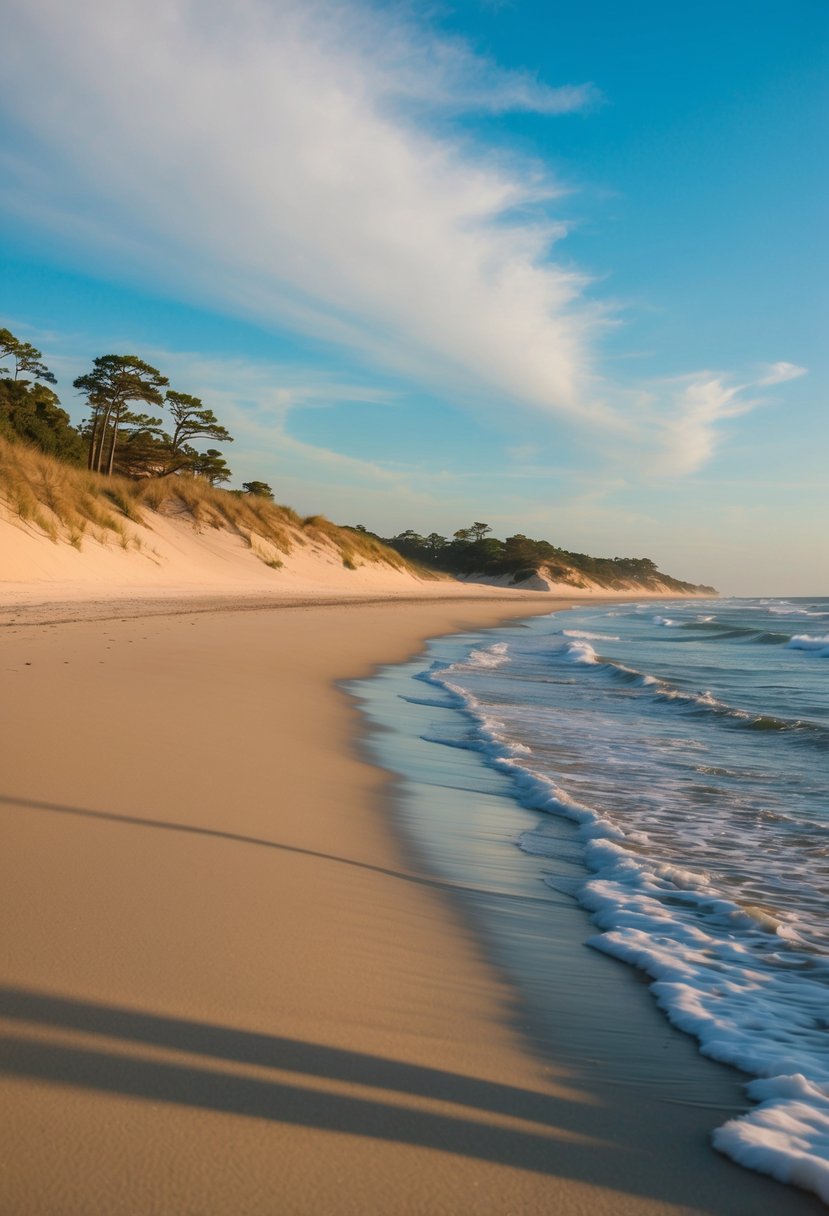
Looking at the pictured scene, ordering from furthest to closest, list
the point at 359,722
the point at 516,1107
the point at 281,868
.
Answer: the point at 359,722
the point at 281,868
the point at 516,1107

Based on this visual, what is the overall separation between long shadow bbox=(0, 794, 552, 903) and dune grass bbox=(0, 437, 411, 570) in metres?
17.9

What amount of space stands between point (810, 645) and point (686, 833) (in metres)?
18.4

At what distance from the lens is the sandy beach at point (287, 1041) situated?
1.72m

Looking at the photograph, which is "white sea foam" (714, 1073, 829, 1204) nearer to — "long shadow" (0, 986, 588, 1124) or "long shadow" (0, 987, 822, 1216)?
"long shadow" (0, 987, 822, 1216)

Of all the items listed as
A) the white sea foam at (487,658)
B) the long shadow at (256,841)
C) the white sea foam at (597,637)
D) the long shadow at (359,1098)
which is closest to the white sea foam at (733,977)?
the long shadow at (359,1098)

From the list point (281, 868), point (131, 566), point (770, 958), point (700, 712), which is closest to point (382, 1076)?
point (281, 868)

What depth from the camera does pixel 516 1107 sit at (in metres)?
2.04

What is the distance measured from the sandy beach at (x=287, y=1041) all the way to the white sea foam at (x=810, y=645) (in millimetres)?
18583

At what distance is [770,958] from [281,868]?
199 cm

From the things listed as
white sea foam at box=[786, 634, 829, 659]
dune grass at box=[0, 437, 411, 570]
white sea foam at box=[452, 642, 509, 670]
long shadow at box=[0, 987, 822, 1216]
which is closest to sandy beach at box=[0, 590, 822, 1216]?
long shadow at box=[0, 987, 822, 1216]

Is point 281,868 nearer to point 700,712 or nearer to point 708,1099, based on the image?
point 708,1099

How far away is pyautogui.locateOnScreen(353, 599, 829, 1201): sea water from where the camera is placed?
254 cm

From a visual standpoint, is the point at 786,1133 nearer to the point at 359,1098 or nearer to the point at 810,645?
the point at 359,1098

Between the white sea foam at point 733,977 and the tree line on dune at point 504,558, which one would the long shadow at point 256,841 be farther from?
the tree line on dune at point 504,558
